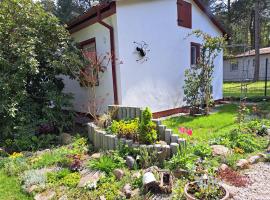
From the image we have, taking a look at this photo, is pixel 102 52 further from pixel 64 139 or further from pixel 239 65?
pixel 239 65

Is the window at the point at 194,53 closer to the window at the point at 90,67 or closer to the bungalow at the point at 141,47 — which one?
the bungalow at the point at 141,47

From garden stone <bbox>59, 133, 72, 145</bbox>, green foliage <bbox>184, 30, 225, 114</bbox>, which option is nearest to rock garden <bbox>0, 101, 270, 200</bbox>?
garden stone <bbox>59, 133, 72, 145</bbox>

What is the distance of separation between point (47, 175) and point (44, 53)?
407 centimetres

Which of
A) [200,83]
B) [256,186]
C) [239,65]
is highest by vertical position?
[239,65]

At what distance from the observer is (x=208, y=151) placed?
15.5 ft

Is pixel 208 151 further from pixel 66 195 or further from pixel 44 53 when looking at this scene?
pixel 44 53

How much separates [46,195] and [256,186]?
3.10 meters

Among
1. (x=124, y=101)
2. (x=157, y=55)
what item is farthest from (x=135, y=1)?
(x=124, y=101)

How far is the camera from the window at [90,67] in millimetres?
7414

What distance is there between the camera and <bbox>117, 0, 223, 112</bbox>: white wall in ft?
25.9

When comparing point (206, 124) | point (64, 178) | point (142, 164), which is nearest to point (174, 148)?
point (142, 164)

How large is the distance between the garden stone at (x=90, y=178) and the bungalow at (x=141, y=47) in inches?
144

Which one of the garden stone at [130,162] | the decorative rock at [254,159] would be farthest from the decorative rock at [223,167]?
the garden stone at [130,162]

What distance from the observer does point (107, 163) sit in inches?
181
